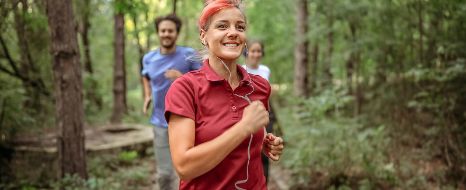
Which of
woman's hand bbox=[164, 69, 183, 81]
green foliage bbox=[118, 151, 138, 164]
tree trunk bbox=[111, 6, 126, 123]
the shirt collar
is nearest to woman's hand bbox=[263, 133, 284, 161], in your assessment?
the shirt collar

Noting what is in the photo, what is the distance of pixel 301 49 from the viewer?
41.8 feet

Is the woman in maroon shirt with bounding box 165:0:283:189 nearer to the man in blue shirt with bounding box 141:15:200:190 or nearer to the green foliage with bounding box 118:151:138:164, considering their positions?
the man in blue shirt with bounding box 141:15:200:190

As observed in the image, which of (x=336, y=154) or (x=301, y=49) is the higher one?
(x=301, y=49)

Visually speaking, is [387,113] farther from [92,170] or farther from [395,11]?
[92,170]

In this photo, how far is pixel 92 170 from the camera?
7.12 m

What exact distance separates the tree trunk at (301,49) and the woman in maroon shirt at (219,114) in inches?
407

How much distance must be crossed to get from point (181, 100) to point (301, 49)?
1127cm

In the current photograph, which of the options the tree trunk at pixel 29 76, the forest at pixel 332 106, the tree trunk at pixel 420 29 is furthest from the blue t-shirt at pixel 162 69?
the tree trunk at pixel 420 29

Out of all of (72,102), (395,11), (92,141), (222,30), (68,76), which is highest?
(395,11)

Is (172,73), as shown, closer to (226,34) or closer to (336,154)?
(226,34)

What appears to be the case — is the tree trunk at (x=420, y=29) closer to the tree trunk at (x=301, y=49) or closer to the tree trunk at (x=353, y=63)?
the tree trunk at (x=353, y=63)

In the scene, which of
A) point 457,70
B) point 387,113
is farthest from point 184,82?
point 387,113

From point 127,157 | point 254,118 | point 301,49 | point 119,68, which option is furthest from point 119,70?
point 254,118

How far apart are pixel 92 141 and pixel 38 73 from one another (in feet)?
5.90
